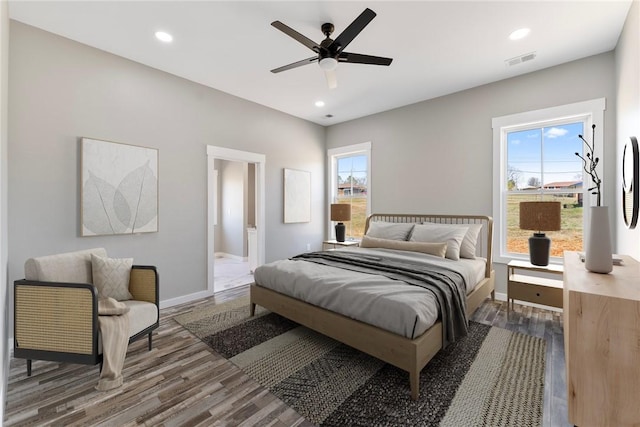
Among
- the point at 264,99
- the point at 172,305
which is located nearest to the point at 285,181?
the point at 264,99

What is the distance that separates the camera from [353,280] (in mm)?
2377

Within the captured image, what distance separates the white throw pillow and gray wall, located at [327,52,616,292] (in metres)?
3.82

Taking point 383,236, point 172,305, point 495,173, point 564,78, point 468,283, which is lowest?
point 172,305

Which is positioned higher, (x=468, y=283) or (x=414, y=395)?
(x=468, y=283)

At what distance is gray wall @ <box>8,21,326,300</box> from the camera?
99.2 inches

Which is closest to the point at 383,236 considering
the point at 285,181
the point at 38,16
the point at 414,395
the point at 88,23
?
the point at 285,181

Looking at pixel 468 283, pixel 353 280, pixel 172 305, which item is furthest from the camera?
pixel 172 305

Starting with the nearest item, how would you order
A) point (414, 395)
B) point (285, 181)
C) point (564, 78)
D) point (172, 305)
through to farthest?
point (414, 395)
point (564, 78)
point (172, 305)
point (285, 181)

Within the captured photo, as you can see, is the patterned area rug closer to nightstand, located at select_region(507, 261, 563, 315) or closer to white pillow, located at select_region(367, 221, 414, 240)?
nightstand, located at select_region(507, 261, 563, 315)

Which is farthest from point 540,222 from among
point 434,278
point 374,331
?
point 374,331

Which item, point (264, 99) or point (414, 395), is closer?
point (414, 395)

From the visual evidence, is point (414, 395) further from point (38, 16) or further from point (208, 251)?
point (38, 16)

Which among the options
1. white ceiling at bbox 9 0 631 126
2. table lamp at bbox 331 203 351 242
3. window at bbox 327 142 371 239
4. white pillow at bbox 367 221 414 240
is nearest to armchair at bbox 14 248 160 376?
white ceiling at bbox 9 0 631 126

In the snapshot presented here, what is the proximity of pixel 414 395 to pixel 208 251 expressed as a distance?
3105mm
